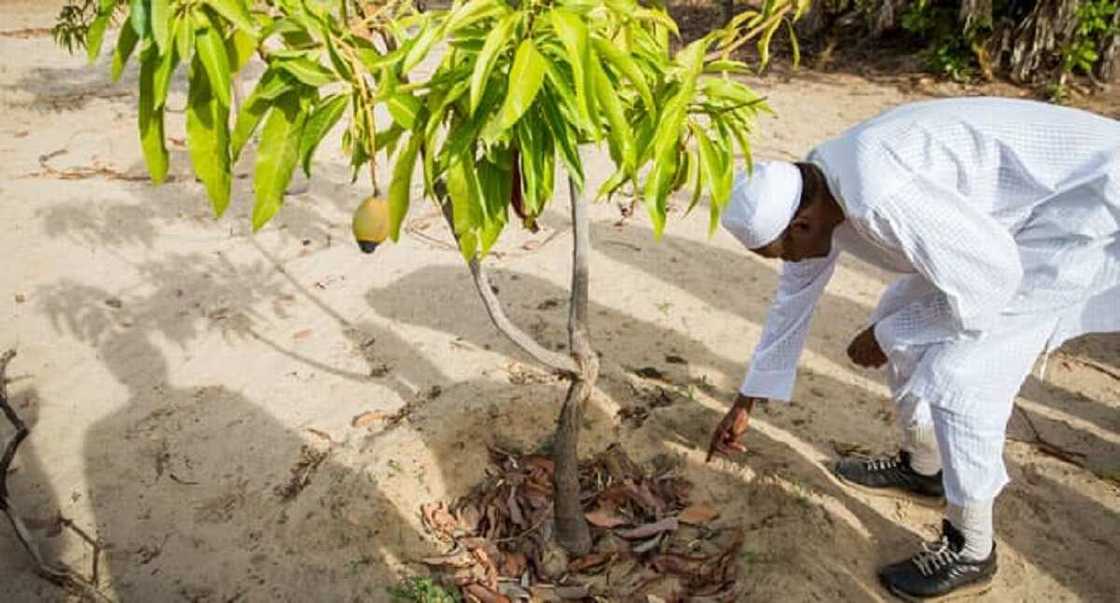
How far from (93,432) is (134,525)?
0.59 meters

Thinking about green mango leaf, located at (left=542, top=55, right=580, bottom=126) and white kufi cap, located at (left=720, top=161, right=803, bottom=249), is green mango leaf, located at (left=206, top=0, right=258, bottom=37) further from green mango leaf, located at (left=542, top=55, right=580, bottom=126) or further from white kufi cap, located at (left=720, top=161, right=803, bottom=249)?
white kufi cap, located at (left=720, top=161, right=803, bottom=249)

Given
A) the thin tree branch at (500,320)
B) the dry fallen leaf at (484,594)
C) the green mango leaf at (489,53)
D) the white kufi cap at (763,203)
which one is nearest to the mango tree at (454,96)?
the green mango leaf at (489,53)

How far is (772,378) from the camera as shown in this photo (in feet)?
7.55

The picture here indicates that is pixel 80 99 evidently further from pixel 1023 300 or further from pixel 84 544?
pixel 1023 300

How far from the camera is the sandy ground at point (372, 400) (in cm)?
228

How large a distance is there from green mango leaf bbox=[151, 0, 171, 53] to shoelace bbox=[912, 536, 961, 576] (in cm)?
213

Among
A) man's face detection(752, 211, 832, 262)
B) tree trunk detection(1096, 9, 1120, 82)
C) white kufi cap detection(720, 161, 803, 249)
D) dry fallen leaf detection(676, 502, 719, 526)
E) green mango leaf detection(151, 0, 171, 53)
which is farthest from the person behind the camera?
tree trunk detection(1096, 9, 1120, 82)

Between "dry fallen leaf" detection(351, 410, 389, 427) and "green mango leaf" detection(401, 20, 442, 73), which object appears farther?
"dry fallen leaf" detection(351, 410, 389, 427)

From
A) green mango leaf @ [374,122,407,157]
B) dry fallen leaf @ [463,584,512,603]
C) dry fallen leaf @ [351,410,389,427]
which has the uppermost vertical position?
green mango leaf @ [374,122,407,157]

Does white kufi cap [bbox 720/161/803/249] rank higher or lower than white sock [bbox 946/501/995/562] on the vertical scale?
higher

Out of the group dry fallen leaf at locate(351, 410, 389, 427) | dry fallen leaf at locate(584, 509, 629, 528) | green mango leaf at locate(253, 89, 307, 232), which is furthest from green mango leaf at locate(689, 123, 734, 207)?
dry fallen leaf at locate(351, 410, 389, 427)

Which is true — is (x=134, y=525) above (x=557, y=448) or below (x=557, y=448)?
below

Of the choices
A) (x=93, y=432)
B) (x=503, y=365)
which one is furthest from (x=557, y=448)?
(x=93, y=432)

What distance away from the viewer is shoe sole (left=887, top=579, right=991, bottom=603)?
208 centimetres
